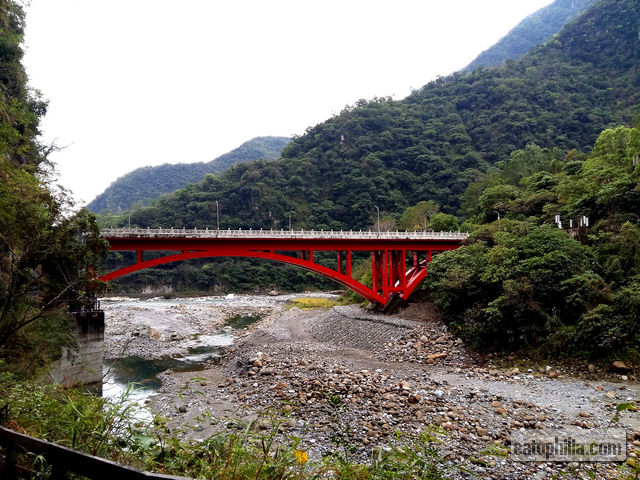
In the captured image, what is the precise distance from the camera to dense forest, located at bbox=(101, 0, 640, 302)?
66.6 m

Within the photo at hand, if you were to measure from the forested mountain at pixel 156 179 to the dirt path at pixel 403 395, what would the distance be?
114 m

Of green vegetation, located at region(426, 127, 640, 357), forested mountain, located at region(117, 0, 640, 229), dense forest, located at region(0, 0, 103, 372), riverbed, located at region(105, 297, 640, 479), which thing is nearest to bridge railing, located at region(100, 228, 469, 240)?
green vegetation, located at region(426, 127, 640, 357)

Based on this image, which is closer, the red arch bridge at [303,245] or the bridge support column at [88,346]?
the bridge support column at [88,346]

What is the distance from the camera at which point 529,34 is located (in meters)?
152

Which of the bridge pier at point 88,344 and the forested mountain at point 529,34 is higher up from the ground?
the forested mountain at point 529,34

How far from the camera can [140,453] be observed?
3.23m

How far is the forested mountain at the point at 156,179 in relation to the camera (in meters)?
127

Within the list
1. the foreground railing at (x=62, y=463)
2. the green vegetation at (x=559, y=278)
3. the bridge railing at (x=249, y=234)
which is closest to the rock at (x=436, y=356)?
the green vegetation at (x=559, y=278)

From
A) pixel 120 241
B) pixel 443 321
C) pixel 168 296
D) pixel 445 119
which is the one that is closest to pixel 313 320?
pixel 443 321

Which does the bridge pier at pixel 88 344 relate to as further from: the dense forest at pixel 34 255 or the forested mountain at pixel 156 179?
the forested mountain at pixel 156 179

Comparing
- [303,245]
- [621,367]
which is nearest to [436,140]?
[303,245]

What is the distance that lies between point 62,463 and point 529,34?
191947mm

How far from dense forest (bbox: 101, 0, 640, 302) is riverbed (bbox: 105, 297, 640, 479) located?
141 feet

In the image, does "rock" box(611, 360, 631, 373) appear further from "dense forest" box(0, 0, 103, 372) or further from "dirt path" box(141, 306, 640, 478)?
"dense forest" box(0, 0, 103, 372)
